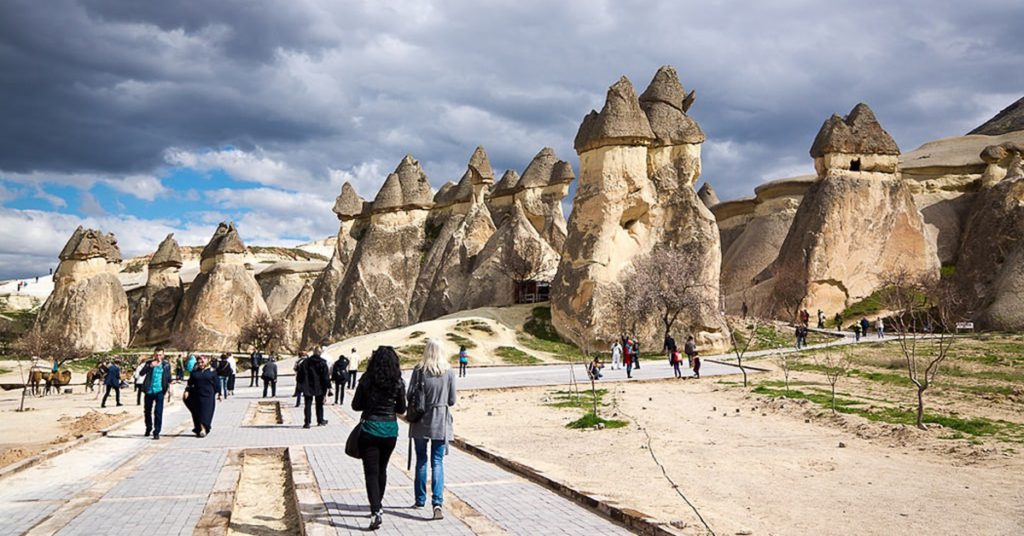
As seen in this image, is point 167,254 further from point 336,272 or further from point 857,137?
point 857,137

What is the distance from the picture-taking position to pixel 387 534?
5590 mm

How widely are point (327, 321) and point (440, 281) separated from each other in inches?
273

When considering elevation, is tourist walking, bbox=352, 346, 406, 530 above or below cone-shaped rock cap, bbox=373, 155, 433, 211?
below

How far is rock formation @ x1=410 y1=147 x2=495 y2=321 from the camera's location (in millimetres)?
40062

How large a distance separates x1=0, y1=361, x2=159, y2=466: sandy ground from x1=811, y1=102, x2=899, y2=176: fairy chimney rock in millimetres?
Result: 32084

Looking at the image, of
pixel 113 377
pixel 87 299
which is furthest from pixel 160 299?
pixel 113 377

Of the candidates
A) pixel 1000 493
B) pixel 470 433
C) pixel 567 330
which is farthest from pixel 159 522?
pixel 567 330

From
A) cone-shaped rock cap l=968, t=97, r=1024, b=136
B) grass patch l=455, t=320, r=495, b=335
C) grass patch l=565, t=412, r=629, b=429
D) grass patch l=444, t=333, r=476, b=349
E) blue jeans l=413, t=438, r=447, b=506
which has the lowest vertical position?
grass patch l=565, t=412, r=629, b=429

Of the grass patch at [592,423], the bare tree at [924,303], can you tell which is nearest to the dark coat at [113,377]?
the grass patch at [592,423]

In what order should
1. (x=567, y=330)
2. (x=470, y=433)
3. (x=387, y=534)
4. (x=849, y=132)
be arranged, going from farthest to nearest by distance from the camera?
(x=849, y=132)
(x=567, y=330)
(x=470, y=433)
(x=387, y=534)

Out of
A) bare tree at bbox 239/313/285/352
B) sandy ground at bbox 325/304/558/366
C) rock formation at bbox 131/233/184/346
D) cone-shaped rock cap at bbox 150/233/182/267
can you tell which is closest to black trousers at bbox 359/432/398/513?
sandy ground at bbox 325/304/558/366

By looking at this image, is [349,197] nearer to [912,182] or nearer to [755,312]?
[755,312]

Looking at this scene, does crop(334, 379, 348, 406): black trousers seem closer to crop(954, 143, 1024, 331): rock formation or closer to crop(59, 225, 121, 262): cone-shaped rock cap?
crop(954, 143, 1024, 331): rock formation

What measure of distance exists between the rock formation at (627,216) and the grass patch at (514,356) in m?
2.28
